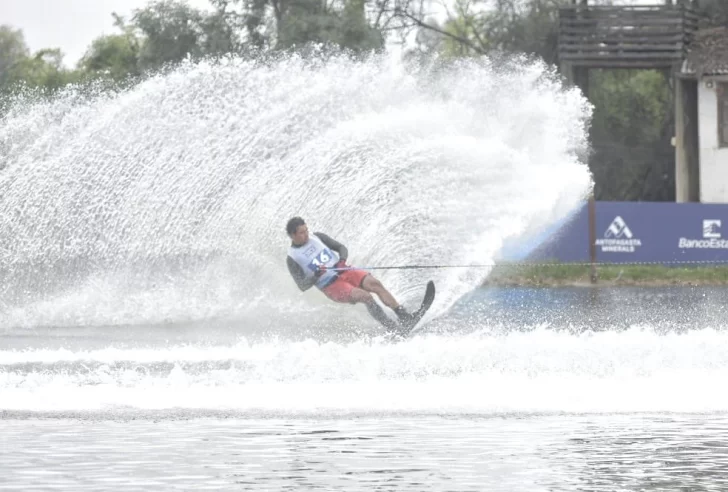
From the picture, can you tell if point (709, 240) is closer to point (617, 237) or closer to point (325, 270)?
point (617, 237)

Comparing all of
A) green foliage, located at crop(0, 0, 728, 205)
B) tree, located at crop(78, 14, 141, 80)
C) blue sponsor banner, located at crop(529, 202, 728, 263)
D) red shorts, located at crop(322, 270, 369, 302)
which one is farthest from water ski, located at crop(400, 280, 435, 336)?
tree, located at crop(78, 14, 141, 80)

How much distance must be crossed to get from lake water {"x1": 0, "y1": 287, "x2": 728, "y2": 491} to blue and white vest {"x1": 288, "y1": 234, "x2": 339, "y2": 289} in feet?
3.45

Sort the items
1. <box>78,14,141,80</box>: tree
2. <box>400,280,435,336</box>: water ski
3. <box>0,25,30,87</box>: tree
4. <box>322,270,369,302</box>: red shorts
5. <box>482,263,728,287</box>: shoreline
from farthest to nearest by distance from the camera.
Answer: <box>0,25,30,87</box>: tree, <box>78,14,141,80</box>: tree, <box>482,263,728,287</box>: shoreline, <box>322,270,369,302</box>: red shorts, <box>400,280,435,336</box>: water ski

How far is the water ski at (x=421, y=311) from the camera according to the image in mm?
14867

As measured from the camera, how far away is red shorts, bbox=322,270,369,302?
15.3m

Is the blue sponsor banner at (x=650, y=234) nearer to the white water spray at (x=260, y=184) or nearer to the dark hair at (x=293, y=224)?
the white water spray at (x=260, y=184)

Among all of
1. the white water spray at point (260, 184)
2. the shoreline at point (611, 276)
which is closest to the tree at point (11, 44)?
the shoreline at point (611, 276)

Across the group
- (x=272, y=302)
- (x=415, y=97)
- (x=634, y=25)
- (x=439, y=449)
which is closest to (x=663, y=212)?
(x=634, y=25)

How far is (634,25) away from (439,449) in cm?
2693

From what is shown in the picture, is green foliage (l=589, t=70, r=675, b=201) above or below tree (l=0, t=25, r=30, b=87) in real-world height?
below

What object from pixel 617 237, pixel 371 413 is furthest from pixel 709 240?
pixel 371 413

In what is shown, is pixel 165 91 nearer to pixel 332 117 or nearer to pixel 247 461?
pixel 332 117

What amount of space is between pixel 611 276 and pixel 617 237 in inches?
27.7

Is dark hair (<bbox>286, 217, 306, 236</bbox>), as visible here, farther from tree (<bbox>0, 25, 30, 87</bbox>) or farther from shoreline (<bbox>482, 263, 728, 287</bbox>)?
tree (<bbox>0, 25, 30, 87</bbox>)
